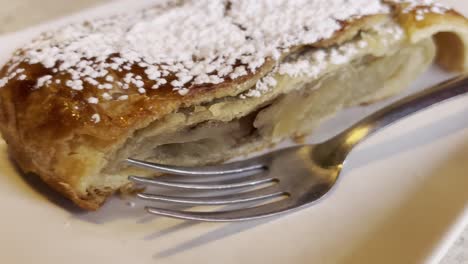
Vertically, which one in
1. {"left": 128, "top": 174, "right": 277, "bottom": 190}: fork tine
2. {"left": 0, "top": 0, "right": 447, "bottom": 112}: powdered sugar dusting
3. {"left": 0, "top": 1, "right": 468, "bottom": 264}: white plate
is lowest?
{"left": 0, "top": 1, "right": 468, "bottom": 264}: white plate

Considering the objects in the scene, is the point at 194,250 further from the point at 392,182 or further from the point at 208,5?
the point at 208,5

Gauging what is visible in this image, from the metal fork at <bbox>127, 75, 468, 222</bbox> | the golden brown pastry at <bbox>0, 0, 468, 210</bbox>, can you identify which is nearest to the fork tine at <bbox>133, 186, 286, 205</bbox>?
the metal fork at <bbox>127, 75, 468, 222</bbox>

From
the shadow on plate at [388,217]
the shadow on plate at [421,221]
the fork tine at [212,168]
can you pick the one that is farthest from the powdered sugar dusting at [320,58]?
the shadow on plate at [421,221]

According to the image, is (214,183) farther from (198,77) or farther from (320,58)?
(320,58)

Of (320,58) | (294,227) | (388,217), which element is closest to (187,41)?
(320,58)

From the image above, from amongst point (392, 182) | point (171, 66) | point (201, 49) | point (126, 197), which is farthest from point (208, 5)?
point (392, 182)

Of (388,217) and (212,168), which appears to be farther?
(212,168)

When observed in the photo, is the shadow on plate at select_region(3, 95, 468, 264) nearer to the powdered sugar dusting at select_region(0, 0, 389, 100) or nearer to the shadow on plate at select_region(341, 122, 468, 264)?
the shadow on plate at select_region(341, 122, 468, 264)

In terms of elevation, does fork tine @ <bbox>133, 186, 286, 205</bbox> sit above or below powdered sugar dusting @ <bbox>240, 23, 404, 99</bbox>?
below
